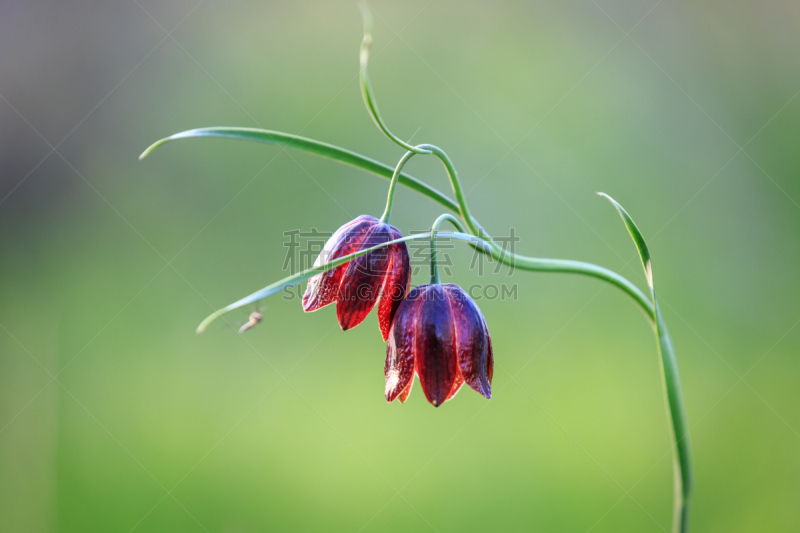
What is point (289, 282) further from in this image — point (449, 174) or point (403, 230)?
point (403, 230)

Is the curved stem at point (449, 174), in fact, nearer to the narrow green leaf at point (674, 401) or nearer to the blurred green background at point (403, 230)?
the narrow green leaf at point (674, 401)

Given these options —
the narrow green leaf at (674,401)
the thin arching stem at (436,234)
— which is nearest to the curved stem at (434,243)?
the thin arching stem at (436,234)

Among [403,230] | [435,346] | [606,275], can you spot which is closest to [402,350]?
[435,346]

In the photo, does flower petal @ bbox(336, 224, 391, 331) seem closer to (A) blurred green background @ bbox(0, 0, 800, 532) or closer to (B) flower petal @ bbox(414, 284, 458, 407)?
(B) flower petal @ bbox(414, 284, 458, 407)

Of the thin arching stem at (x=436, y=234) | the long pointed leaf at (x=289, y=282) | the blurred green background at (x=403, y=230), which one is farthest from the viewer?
the blurred green background at (x=403, y=230)

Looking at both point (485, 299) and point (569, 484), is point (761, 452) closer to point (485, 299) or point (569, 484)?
point (569, 484)

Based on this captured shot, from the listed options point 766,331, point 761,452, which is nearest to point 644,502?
point 761,452

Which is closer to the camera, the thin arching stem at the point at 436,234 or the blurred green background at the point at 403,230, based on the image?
the thin arching stem at the point at 436,234
